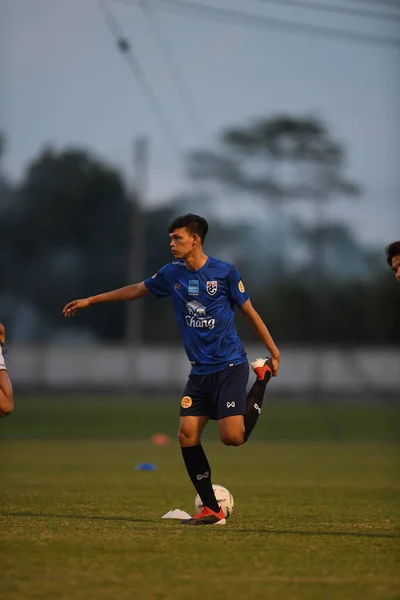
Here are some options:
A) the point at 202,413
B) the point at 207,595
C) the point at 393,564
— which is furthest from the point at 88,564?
the point at 202,413

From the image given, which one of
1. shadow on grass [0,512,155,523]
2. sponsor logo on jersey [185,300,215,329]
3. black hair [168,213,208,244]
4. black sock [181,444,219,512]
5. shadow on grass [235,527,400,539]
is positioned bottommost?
shadow on grass [0,512,155,523]

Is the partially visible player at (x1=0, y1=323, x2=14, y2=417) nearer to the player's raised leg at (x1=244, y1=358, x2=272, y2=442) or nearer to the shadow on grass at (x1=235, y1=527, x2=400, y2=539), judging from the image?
the player's raised leg at (x1=244, y1=358, x2=272, y2=442)

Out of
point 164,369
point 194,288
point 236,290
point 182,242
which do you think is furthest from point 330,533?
point 164,369

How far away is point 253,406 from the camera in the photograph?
987cm

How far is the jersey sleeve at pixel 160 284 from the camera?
9.94 m

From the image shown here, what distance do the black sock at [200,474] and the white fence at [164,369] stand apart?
158 ft

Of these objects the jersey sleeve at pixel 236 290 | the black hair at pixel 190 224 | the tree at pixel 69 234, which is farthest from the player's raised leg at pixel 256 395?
the tree at pixel 69 234

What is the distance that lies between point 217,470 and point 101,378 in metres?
42.7

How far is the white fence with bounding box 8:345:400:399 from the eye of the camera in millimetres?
58906

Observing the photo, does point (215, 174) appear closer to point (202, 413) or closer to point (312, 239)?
point (312, 239)

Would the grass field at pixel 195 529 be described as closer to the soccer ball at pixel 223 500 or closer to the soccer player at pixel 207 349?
the soccer ball at pixel 223 500

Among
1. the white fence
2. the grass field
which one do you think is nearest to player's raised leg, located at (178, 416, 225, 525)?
the grass field

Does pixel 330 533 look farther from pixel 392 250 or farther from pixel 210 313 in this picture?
pixel 392 250

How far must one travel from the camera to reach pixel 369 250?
62312mm
